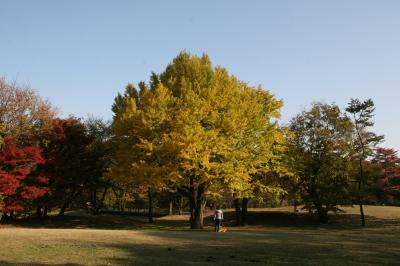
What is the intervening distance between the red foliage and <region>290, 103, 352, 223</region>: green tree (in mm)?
24936

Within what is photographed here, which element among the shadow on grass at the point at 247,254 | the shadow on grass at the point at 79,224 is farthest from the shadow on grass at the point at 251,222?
the shadow on grass at the point at 247,254

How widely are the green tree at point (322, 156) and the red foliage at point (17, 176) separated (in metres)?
24.9

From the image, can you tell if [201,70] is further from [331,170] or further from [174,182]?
[331,170]

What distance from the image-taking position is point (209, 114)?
105ft

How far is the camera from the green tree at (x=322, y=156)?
42344mm

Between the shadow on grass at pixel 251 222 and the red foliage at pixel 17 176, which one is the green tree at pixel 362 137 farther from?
the red foliage at pixel 17 176

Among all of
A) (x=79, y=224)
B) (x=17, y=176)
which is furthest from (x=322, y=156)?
(x=17, y=176)

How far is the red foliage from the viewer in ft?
114

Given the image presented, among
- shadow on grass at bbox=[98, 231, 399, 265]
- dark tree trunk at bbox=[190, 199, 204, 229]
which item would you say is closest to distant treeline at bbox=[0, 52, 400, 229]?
dark tree trunk at bbox=[190, 199, 204, 229]

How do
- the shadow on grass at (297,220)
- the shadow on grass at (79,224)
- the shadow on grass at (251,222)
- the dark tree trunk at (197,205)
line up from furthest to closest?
the shadow on grass at (297,220), the shadow on grass at (251,222), the shadow on grass at (79,224), the dark tree trunk at (197,205)

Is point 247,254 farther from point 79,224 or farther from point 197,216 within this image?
point 79,224

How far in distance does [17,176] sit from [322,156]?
3046 cm

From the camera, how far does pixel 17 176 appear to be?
116 feet

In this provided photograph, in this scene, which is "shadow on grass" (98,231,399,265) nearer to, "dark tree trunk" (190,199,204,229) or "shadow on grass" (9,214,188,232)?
"dark tree trunk" (190,199,204,229)
